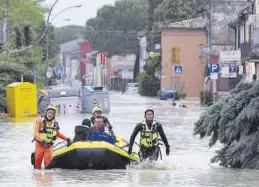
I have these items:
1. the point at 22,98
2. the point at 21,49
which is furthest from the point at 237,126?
the point at 21,49

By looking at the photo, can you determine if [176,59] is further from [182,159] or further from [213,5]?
[182,159]

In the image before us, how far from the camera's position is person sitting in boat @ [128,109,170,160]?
19.1 m

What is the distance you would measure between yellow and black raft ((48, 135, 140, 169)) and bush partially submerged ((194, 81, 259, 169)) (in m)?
2.45

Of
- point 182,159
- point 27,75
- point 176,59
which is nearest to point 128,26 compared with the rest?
point 176,59

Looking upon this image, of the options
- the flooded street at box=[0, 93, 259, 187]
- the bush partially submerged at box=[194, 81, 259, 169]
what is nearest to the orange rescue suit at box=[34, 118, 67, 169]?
the flooded street at box=[0, 93, 259, 187]

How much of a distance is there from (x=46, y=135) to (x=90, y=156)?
3.36 feet

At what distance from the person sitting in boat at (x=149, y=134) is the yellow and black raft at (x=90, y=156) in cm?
36

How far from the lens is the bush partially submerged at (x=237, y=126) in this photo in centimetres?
1958

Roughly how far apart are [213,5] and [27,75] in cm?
3356

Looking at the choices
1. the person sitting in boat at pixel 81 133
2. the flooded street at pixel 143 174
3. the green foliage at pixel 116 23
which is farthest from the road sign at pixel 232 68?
the green foliage at pixel 116 23

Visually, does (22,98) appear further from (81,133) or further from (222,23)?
(222,23)

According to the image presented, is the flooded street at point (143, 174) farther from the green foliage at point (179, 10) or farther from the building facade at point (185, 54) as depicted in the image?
the green foliage at point (179, 10)

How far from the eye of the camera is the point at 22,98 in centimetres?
4512

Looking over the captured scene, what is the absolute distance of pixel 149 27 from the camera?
111188 mm
